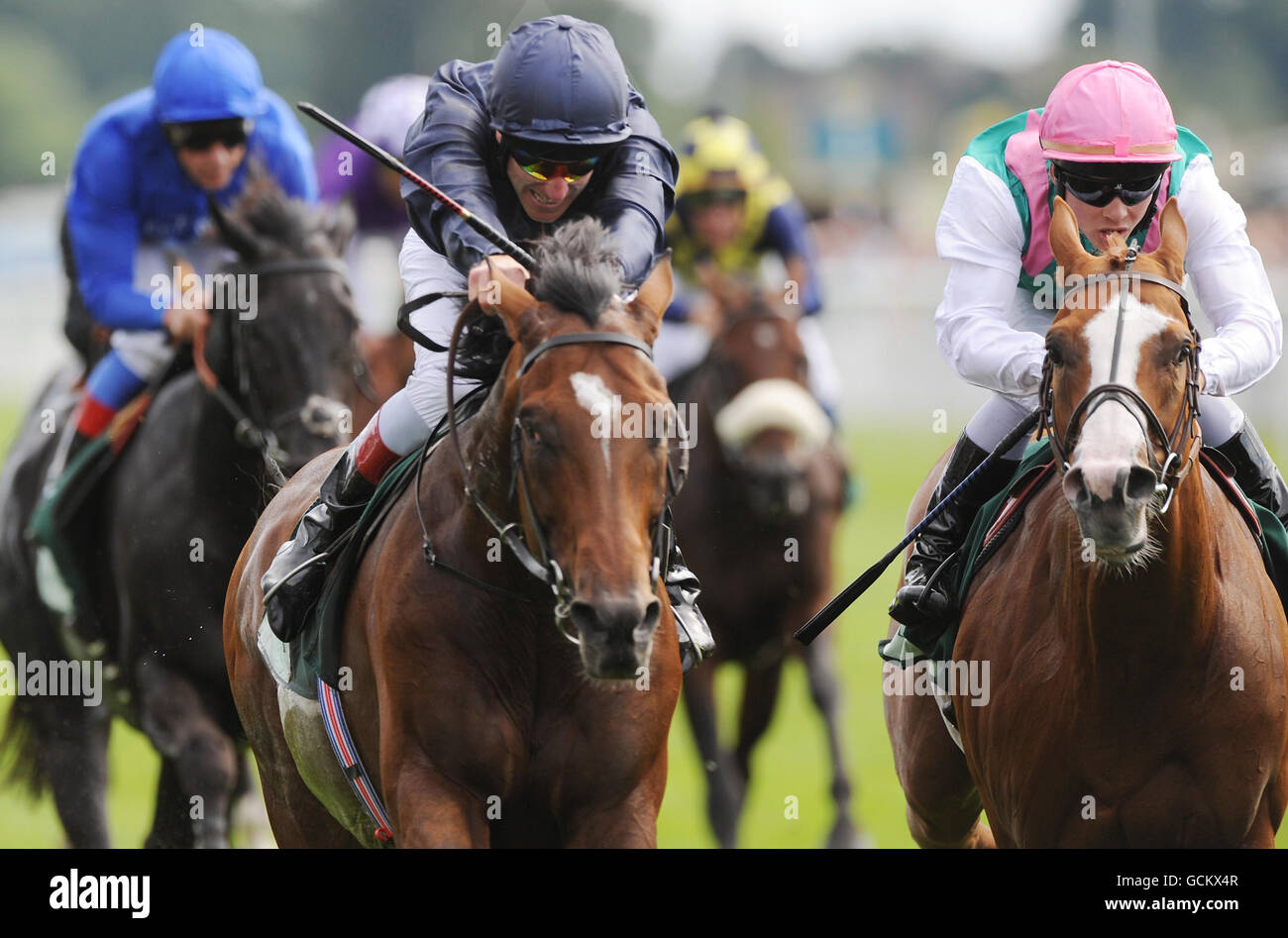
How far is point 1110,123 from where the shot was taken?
4895mm

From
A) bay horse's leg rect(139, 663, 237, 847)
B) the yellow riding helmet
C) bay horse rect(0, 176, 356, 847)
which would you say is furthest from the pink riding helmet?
the yellow riding helmet

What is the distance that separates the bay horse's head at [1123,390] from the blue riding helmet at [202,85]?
4049 millimetres

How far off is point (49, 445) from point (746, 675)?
319cm

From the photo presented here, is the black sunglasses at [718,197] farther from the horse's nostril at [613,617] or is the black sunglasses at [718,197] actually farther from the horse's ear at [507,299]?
Answer: the horse's nostril at [613,617]

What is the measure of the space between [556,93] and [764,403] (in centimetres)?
454

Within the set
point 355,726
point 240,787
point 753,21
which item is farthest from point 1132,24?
point 355,726

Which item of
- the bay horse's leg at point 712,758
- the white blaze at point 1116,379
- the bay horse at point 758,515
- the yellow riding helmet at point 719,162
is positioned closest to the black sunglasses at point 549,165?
the white blaze at point 1116,379

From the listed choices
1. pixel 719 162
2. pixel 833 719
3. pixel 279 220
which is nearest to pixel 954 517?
pixel 279 220

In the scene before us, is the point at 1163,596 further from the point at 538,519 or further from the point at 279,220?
the point at 279,220

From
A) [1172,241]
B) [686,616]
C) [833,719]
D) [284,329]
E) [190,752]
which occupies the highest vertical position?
[284,329]

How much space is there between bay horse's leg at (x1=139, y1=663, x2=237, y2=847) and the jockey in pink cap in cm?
249

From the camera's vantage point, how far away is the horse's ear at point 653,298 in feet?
14.2

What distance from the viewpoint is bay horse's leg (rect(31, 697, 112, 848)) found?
300 inches

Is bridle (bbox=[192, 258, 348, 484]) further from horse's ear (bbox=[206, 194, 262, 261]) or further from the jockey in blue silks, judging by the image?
the jockey in blue silks
